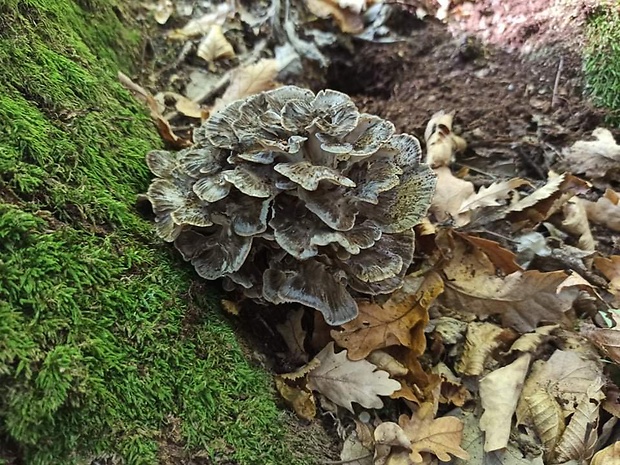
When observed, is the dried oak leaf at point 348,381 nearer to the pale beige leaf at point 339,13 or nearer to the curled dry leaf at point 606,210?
the curled dry leaf at point 606,210

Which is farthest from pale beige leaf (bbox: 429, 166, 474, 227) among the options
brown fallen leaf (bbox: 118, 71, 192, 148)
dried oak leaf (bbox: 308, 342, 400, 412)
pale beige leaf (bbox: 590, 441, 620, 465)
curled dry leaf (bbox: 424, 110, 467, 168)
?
brown fallen leaf (bbox: 118, 71, 192, 148)

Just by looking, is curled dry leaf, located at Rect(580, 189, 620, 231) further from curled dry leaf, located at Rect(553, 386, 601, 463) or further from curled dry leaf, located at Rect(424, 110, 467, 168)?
curled dry leaf, located at Rect(553, 386, 601, 463)

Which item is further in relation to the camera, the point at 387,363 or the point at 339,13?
the point at 339,13

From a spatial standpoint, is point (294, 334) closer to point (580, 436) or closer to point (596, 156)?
point (580, 436)

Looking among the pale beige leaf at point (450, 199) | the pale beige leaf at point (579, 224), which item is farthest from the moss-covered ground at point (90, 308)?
the pale beige leaf at point (579, 224)

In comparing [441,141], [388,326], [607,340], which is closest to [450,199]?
[441,141]

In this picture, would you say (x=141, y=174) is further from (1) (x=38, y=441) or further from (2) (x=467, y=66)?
(2) (x=467, y=66)
